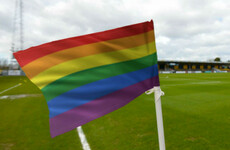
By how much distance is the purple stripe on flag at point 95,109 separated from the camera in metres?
1.62

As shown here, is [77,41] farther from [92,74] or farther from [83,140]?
[83,140]

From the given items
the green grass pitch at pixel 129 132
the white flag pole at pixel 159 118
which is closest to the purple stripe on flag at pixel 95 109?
the white flag pole at pixel 159 118

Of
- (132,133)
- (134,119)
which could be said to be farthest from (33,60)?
(134,119)

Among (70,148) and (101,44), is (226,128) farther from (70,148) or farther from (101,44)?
(101,44)

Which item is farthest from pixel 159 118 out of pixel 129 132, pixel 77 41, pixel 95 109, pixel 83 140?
pixel 129 132

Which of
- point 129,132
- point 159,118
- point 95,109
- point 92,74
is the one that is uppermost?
point 92,74

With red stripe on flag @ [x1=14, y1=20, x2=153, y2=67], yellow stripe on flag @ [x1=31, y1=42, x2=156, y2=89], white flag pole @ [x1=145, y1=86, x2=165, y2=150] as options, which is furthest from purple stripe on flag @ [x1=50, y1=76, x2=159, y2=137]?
red stripe on flag @ [x1=14, y1=20, x2=153, y2=67]

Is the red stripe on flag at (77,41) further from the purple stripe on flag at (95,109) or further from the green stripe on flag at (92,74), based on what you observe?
the purple stripe on flag at (95,109)

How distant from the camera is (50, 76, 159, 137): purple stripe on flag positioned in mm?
1616

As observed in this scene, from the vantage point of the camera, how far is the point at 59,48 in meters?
1.66

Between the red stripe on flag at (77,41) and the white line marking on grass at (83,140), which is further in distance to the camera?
the white line marking on grass at (83,140)

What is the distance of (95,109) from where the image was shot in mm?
1733

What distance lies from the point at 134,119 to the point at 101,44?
4651 millimetres

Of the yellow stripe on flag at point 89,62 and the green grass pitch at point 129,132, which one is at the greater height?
the yellow stripe on flag at point 89,62
